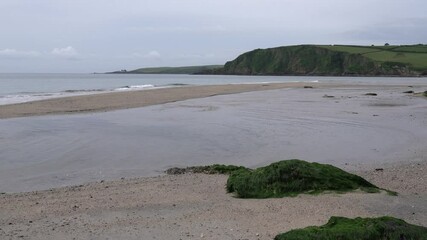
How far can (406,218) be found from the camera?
7.40 metres

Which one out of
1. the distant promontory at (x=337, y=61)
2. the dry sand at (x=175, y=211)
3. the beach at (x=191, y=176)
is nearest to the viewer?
the dry sand at (x=175, y=211)

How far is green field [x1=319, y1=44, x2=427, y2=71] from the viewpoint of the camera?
149 meters

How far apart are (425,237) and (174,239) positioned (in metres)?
3.09

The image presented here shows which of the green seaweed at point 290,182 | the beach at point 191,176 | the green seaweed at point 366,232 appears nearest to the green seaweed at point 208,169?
the beach at point 191,176

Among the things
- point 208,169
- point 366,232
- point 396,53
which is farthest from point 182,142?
point 396,53

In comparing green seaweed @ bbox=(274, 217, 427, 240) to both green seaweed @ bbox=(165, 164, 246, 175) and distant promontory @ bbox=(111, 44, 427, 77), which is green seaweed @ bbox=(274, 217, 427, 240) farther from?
distant promontory @ bbox=(111, 44, 427, 77)

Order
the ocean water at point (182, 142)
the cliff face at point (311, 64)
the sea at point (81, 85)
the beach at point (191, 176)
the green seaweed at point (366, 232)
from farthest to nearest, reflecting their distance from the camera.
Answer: the cliff face at point (311, 64)
the sea at point (81, 85)
the ocean water at point (182, 142)
the beach at point (191, 176)
the green seaweed at point (366, 232)

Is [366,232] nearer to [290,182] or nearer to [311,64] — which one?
[290,182]

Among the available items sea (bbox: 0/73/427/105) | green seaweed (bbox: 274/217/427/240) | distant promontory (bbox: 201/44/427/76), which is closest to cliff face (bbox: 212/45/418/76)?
distant promontory (bbox: 201/44/427/76)

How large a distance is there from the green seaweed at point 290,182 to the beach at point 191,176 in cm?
29

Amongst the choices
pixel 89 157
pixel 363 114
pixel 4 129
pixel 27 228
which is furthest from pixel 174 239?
pixel 363 114

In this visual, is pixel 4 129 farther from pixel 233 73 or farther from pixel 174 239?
pixel 233 73

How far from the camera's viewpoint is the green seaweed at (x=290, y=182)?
8.73m

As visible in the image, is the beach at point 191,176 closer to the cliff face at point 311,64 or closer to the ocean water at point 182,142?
the ocean water at point 182,142
